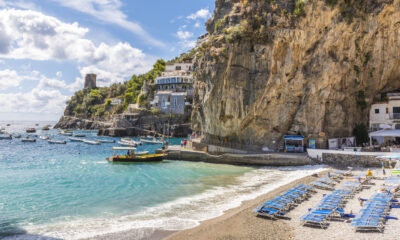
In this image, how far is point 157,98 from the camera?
67.3 metres

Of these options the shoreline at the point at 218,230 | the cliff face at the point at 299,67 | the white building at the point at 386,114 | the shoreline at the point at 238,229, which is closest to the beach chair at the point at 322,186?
the shoreline at the point at 238,229

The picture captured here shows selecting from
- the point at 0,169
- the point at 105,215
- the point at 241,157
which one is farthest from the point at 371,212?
the point at 0,169

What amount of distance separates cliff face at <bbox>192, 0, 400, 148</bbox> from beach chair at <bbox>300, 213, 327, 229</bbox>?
18.6 metres

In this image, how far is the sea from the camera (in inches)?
464

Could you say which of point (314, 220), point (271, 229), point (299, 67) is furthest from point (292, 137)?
point (271, 229)

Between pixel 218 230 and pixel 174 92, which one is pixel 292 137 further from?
pixel 174 92

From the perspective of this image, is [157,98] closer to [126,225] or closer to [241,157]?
[241,157]

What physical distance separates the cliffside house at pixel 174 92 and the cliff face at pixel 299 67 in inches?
1347

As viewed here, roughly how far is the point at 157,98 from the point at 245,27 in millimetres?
41990

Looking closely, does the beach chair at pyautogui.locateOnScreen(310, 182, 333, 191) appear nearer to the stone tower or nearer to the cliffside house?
the cliffside house

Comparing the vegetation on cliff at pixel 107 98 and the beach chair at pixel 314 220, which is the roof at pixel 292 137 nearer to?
the beach chair at pixel 314 220

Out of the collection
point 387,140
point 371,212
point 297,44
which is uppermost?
point 297,44

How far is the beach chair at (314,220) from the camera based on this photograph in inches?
414

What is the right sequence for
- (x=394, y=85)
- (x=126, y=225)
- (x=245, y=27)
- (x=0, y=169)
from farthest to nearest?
(x=394, y=85) < (x=245, y=27) < (x=0, y=169) < (x=126, y=225)
